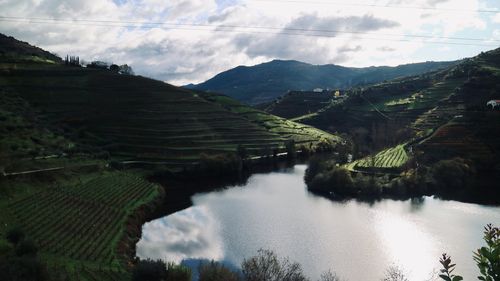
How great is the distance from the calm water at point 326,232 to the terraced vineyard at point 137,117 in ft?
107

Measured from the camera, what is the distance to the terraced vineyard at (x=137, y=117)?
108875mm

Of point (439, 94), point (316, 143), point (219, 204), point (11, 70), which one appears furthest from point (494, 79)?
point (11, 70)

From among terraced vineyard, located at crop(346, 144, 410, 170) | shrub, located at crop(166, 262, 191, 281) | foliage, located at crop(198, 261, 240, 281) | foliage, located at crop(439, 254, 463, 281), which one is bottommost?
shrub, located at crop(166, 262, 191, 281)

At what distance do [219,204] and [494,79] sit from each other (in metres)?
113

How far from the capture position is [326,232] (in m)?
60.9

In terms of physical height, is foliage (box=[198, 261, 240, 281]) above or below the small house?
below

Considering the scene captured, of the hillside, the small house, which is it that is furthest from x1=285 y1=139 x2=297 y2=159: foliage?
the small house

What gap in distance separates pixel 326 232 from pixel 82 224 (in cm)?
3339

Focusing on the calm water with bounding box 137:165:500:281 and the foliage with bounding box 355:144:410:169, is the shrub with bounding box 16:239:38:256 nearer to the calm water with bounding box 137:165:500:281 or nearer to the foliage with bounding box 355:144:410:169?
the calm water with bounding box 137:165:500:281

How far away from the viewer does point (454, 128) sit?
112 meters

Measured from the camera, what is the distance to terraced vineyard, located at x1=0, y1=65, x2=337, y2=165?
109m

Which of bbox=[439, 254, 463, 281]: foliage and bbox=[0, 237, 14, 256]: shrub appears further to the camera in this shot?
bbox=[0, 237, 14, 256]: shrub

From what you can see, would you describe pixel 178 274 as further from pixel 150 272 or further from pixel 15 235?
pixel 15 235

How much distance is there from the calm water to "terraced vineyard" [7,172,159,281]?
514 cm
